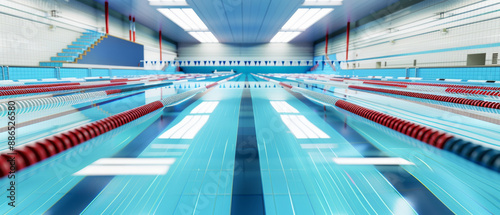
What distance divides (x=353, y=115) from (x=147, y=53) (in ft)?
57.5

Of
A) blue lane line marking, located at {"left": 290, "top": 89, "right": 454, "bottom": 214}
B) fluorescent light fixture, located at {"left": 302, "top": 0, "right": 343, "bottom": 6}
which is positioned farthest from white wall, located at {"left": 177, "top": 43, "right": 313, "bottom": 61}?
blue lane line marking, located at {"left": 290, "top": 89, "right": 454, "bottom": 214}

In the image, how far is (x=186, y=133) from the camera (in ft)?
8.74

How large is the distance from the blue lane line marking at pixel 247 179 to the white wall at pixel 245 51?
24.8m

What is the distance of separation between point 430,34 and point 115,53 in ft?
47.3

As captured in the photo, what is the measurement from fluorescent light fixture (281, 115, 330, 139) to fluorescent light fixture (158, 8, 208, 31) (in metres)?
10.5

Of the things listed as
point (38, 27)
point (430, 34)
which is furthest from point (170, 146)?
point (430, 34)

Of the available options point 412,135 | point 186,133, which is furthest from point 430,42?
point 186,133

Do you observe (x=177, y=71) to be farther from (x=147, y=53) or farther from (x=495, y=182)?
(x=495, y=182)

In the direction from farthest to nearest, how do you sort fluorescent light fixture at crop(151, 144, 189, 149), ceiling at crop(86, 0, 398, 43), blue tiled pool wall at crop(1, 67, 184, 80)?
ceiling at crop(86, 0, 398, 43), blue tiled pool wall at crop(1, 67, 184, 80), fluorescent light fixture at crop(151, 144, 189, 149)

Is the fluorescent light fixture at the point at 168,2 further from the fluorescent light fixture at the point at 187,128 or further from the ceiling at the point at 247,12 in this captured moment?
the fluorescent light fixture at the point at 187,128

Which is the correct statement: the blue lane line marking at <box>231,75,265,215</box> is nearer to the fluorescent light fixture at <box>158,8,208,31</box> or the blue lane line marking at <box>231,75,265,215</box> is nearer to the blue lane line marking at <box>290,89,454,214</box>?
the blue lane line marking at <box>290,89,454,214</box>

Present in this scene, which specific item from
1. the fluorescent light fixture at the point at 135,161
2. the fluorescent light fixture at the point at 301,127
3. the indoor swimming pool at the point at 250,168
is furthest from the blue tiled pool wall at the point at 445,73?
the fluorescent light fixture at the point at 135,161

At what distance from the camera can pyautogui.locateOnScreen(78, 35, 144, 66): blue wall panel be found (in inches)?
475

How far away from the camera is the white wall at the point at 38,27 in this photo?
8.35m
